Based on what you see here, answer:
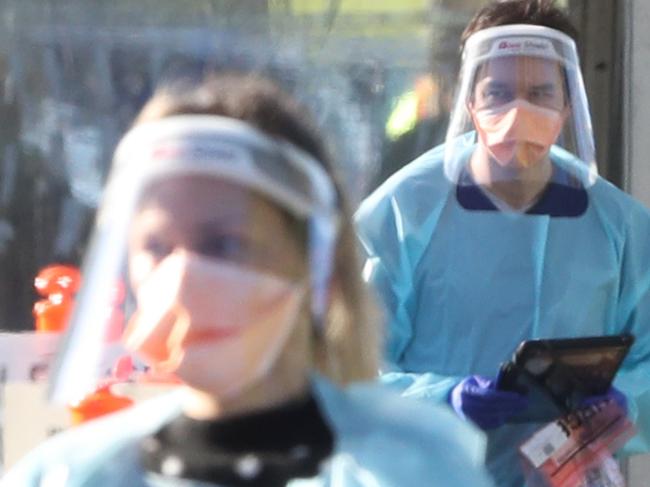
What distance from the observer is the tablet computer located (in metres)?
2.33

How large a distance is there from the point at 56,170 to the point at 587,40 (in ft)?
4.49

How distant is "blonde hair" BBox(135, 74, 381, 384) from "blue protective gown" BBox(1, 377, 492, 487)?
1.7 inches

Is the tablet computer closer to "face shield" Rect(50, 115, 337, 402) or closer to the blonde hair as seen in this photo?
the blonde hair

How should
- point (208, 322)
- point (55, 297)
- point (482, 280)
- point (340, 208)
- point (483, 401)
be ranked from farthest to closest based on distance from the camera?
point (55, 297), point (482, 280), point (483, 401), point (340, 208), point (208, 322)

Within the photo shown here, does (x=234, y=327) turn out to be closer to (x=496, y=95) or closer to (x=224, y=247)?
(x=224, y=247)

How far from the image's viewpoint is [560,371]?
2.38 metres

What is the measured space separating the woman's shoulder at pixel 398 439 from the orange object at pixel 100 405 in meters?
0.60

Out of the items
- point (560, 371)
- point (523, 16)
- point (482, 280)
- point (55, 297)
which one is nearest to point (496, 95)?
point (523, 16)

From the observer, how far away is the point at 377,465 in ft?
4.53

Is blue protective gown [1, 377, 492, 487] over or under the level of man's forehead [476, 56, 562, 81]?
under

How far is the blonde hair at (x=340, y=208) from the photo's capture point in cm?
142

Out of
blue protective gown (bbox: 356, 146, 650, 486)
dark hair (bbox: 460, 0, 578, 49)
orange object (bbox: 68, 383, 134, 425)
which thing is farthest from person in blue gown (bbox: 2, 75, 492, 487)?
dark hair (bbox: 460, 0, 578, 49)

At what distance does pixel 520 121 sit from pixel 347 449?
115cm

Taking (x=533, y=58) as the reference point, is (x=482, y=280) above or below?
below
